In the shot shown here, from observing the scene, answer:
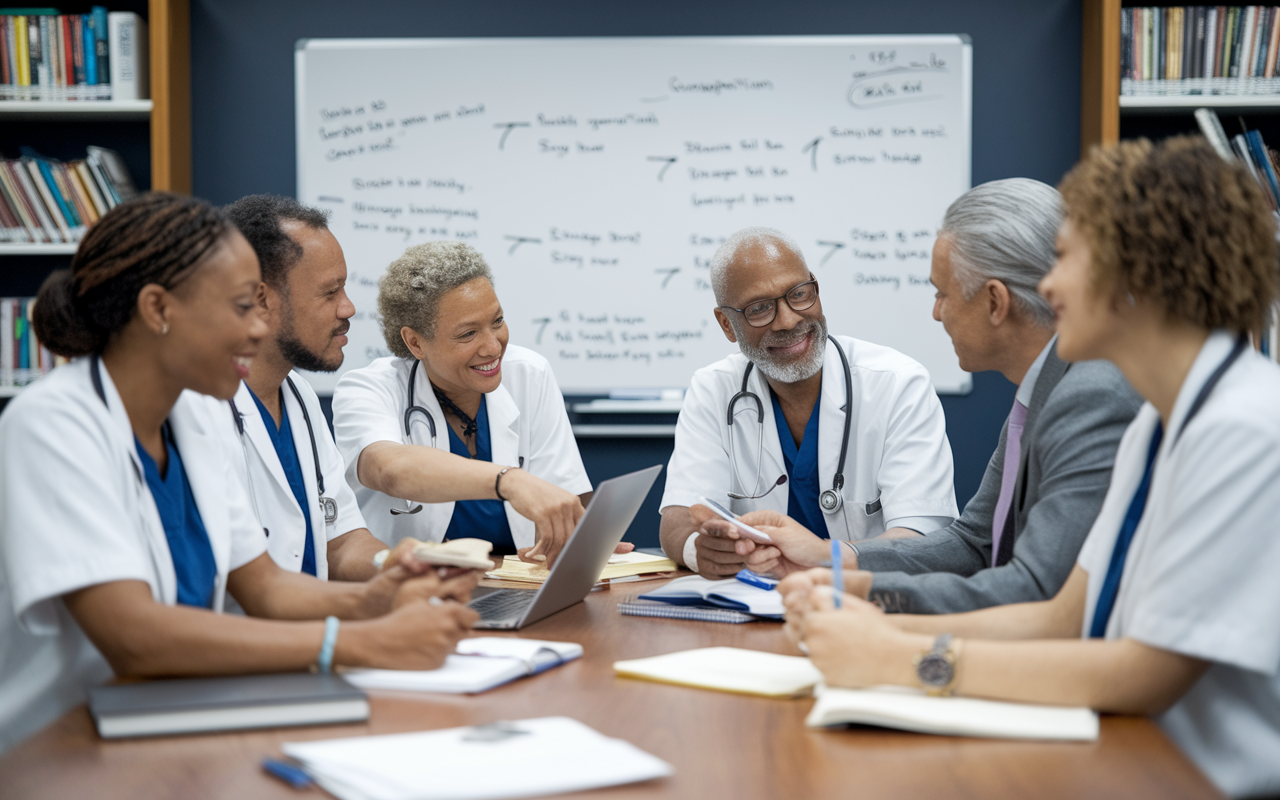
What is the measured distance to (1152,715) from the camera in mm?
1110

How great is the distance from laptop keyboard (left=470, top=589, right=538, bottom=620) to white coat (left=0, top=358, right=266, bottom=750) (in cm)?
40

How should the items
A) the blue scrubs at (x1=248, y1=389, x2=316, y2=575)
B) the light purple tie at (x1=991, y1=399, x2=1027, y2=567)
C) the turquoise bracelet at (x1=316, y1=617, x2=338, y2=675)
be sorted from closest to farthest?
1. the turquoise bracelet at (x1=316, y1=617, x2=338, y2=675)
2. the light purple tie at (x1=991, y1=399, x2=1027, y2=567)
3. the blue scrubs at (x1=248, y1=389, x2=316, y2=575)

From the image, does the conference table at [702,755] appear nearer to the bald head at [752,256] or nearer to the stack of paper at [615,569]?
the stack of paper at [615,569]

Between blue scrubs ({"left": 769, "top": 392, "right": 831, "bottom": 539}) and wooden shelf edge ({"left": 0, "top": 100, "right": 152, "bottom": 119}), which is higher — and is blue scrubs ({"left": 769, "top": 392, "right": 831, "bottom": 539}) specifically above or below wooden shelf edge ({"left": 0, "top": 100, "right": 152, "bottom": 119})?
below

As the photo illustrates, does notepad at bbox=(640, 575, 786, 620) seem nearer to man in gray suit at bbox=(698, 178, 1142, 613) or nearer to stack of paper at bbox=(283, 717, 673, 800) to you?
man in gray suit at bbox=(698, 178, 1142, 613)

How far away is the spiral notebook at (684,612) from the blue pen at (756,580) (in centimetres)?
16

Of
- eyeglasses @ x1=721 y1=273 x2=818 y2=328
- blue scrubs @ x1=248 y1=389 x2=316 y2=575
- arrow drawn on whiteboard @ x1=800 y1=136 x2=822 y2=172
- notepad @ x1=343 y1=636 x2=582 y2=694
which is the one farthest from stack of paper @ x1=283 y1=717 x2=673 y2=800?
arrow drawn on whiteboard @ x1=800 y1=136 x2=822 y2=172

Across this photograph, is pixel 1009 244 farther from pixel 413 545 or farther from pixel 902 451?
pixel 413 545

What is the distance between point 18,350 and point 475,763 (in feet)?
11.7

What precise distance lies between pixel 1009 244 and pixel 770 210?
221 centimetres

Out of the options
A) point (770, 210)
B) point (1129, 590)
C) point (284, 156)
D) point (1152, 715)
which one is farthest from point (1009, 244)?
point (284, 156)

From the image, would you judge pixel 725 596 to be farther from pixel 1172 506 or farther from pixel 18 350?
pixel 18 350

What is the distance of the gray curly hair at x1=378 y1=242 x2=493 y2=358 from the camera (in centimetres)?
259

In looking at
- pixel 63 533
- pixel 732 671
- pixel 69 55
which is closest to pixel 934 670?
pixel 732 671
